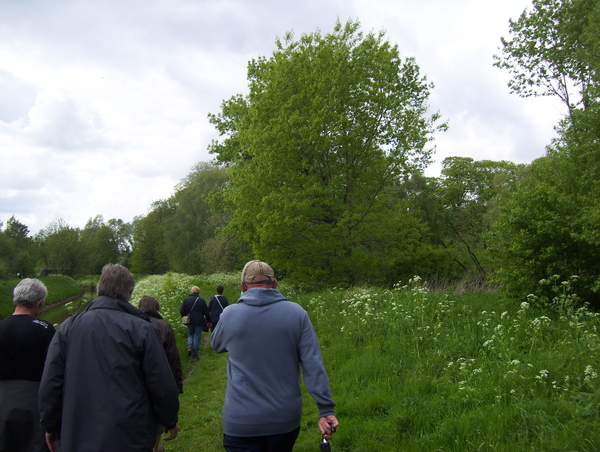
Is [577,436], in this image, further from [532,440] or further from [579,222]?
[579,222]

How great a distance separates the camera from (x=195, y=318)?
11781mm

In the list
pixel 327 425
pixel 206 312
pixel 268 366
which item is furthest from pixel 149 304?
pixel 206 312

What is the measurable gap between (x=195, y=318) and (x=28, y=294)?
7814mm

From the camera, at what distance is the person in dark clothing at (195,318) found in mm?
11789

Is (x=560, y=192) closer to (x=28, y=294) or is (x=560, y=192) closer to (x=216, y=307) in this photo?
(x=216, y=307)

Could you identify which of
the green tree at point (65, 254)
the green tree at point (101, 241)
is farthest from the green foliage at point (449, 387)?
the green tree at point (101, 241)

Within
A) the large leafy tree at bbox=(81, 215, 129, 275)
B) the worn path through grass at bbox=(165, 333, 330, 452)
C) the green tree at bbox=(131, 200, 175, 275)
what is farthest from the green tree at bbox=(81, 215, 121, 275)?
the worn path through grass at bbox=(165, 333, 330, 452)

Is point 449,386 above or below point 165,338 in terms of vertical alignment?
below

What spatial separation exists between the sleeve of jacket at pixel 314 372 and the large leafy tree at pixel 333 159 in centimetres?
1510

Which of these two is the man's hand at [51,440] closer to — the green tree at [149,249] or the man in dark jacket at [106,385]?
the man in dark jacket at [106,385]

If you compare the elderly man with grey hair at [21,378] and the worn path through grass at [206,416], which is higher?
the elderly man with grey hair at [21,378]

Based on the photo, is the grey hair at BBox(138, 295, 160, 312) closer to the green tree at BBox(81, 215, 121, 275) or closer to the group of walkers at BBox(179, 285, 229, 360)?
the group of walkers at BBox(179, 285, 229, 360)

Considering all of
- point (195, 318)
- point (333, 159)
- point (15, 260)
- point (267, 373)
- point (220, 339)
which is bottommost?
point (195, 318)

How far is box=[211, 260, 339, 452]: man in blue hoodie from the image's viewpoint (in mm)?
3193
